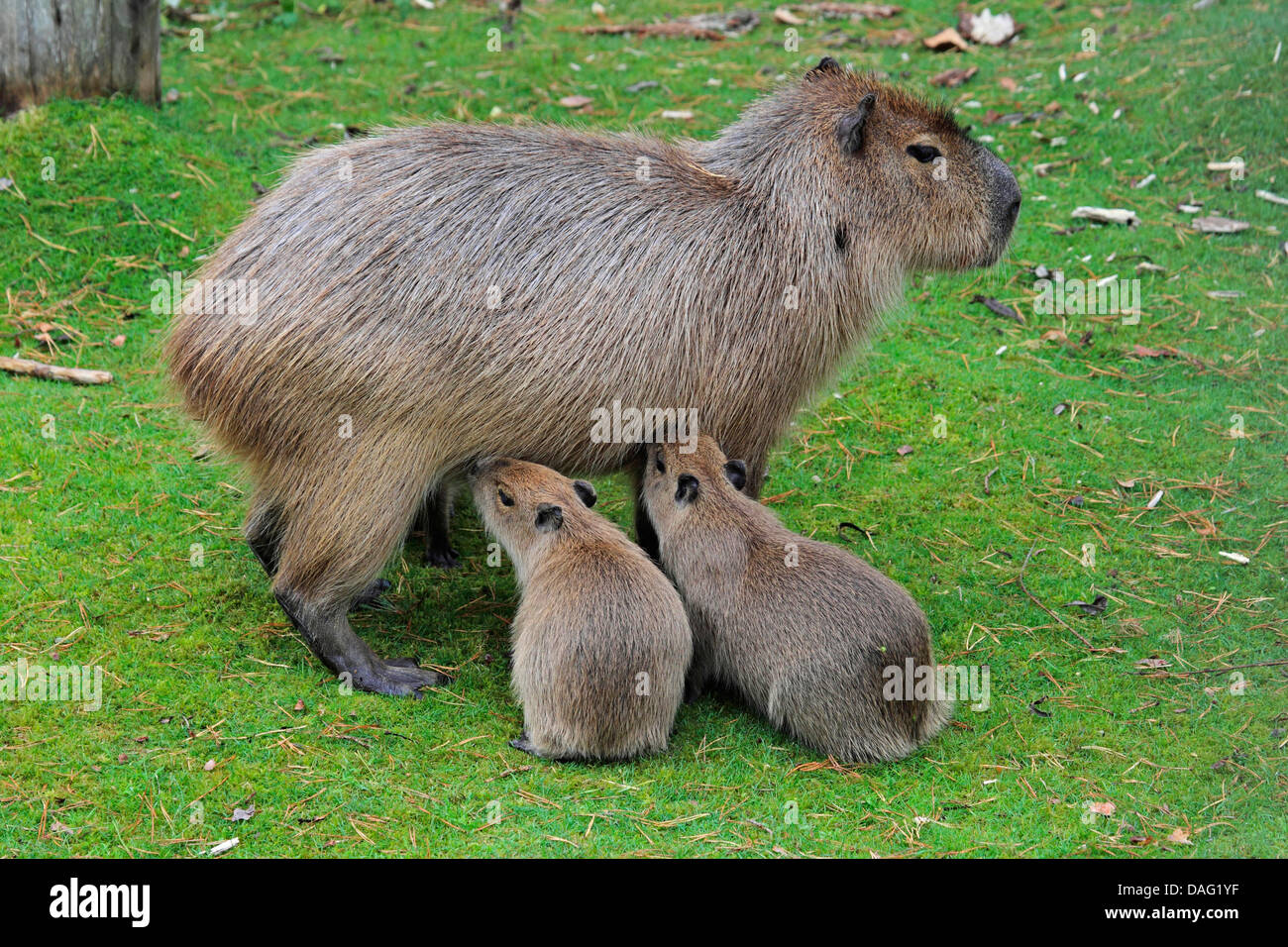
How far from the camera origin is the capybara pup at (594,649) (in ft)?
13.1

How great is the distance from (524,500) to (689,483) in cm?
57

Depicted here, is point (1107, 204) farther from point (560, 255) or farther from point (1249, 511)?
point (560, 255)

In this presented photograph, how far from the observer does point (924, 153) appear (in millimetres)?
4824

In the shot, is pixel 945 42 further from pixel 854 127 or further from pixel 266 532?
pixel 266 532

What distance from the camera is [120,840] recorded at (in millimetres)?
3633

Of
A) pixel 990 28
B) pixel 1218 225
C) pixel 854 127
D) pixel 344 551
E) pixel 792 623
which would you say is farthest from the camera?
pixel 990 28

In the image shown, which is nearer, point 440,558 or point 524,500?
point 524,500

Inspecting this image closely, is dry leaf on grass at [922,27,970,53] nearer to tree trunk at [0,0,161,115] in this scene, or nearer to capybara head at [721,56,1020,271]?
capybara head at [721,56,1020,271]

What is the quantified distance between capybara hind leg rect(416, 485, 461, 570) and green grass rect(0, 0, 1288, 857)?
107mm

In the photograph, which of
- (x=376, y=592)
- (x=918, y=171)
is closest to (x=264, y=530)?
(x=376, y=592)

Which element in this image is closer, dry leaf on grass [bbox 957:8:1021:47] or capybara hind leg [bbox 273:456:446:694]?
capybara hind leg [bbox 273:456:446:694]

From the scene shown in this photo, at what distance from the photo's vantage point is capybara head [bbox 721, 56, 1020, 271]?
4742 mm

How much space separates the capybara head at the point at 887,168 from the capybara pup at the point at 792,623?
1090 mm

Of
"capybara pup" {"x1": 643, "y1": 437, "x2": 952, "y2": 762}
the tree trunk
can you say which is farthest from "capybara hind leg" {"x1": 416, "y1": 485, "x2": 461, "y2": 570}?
the tree trunk
